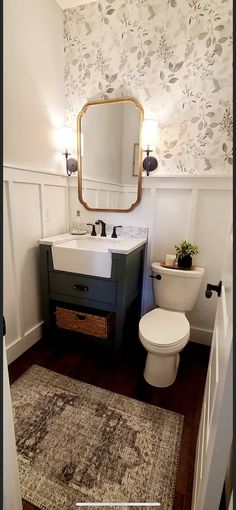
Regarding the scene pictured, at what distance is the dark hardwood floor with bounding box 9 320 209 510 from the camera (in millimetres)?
1383

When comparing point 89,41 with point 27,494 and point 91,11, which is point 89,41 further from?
point 27,494

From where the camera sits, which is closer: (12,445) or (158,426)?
(12,445)

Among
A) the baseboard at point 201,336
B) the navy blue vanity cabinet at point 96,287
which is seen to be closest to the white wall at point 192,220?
the baseboard at point 201,336

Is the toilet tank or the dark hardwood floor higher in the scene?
the toilet tank

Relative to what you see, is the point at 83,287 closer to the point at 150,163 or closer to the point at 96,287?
the point at 96,287

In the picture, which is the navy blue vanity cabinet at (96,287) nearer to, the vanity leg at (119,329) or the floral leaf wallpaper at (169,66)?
the vanity leg at (119,329)

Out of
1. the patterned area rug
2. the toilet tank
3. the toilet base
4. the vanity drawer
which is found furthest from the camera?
the toilet tank

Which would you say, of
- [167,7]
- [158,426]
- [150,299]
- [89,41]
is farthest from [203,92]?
[158,426]

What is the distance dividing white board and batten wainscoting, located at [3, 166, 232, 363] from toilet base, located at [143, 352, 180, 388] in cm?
58

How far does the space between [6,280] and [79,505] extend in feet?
4.05

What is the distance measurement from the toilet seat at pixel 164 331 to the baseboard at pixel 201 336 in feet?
1.38

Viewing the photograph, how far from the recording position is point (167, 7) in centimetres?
162

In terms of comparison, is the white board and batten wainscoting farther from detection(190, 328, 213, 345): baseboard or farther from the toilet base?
the toilet base

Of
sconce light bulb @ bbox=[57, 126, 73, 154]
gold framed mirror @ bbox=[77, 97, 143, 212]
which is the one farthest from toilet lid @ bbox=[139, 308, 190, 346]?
sconce light bulb @ bbox=[57, 126, 73, 154]
